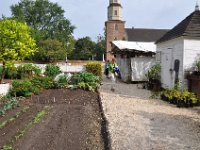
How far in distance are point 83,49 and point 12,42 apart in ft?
175

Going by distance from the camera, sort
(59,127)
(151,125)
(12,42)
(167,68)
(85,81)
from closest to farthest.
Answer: (59,127) → (151,125) → (167,68) → (12,42) → (85,81)

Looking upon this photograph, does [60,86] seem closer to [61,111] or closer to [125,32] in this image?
[61,111]

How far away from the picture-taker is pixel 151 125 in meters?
10.7

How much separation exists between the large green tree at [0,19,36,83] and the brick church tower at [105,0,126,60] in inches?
2143

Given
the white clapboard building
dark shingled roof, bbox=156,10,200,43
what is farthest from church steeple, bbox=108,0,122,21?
dark shingled roof, bbox=156,10,200,43

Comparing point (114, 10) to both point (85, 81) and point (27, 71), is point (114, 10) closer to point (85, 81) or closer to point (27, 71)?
point (27, 71)

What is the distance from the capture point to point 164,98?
16.8 m

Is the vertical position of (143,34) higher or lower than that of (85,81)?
higher

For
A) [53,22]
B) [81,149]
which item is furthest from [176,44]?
[53,22]

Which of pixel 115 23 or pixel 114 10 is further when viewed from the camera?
pixel 114 10

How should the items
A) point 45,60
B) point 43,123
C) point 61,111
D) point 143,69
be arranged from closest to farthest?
point 43,123 < point 61,111 < point 143,69 < point 45,60

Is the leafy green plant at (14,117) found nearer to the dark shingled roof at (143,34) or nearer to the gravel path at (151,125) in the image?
the gravel path at (151,125)

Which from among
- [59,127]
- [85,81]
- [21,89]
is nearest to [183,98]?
[59,127]

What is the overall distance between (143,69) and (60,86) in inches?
339
